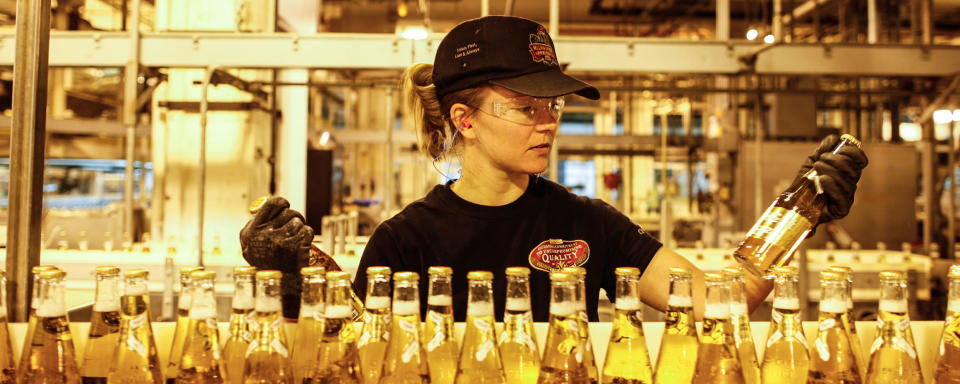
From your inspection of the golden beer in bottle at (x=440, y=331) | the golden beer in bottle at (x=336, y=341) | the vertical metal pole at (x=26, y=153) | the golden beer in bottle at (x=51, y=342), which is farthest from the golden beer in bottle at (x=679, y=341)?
the vertical metal pole at (x=26, y=153)

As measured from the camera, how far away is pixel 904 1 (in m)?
6.43

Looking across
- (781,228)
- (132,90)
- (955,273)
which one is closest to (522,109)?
(781,228)

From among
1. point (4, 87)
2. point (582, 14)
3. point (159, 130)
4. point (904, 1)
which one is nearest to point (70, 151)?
point (4, 87)

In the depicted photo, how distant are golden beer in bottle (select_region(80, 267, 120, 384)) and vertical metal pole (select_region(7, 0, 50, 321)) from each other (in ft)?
0.94

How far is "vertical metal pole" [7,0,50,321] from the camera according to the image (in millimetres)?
1038

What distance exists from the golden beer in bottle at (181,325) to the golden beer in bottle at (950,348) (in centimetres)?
98

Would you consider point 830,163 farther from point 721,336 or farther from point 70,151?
point 70,151

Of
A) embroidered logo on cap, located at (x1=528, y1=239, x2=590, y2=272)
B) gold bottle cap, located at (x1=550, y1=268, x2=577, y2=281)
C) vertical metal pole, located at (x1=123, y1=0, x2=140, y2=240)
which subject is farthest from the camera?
vertical metal pole, located at (x1=123, y1=0, x2=140, y2=240)

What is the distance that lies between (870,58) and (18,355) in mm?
3796

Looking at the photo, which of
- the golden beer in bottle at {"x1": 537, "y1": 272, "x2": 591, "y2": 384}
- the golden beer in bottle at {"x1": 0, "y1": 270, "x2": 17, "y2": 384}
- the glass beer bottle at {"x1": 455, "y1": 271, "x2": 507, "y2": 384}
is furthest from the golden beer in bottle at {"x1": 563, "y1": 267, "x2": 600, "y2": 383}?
the golden beer in bottle at {"x1": 0, "y1": 270, "x2": 17, "y2": 384}

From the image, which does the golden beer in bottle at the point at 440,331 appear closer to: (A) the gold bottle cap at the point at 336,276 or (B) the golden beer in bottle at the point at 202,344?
(A) the gold bottle cap at the point at 336,276

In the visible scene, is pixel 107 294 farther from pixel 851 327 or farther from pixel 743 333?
pixel 851 327

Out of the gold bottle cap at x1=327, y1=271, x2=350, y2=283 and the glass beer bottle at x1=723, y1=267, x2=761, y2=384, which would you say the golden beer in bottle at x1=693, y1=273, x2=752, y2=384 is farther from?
the gold bottle cap at x1=327, y1=271, x2=350, y2=283

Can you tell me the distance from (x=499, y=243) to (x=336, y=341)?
1.96ft
